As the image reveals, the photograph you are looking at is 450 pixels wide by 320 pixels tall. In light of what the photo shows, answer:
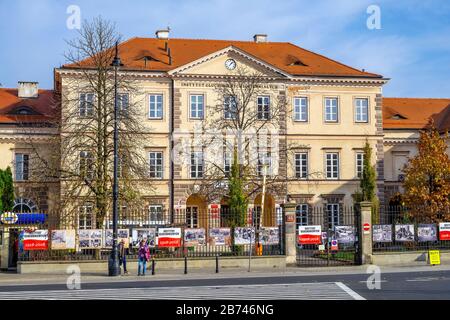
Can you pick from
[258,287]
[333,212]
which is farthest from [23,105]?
[258,287]

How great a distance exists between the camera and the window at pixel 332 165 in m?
48.4

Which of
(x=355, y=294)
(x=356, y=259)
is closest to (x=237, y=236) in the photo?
(x=356, y=259)

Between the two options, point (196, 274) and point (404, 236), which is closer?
point (196, 274)

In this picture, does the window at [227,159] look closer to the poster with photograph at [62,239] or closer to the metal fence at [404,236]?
the metal fence at [404,236]

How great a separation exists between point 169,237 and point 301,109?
24.3m

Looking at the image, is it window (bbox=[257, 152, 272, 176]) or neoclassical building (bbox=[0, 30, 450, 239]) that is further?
neoclassical building (bbox=[0, 30, 450, 239])

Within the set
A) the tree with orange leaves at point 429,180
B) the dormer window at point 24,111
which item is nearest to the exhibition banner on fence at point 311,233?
the tree with orange leaves at point 429,180

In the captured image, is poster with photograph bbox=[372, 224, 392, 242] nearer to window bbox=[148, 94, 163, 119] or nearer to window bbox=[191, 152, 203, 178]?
window bbox=[191, 152, 203, 178]

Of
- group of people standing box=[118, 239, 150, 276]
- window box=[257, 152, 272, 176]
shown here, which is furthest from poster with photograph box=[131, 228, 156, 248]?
window box=[257, 152, 272, 176]

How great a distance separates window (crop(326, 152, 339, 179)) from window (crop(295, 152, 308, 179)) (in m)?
1.84

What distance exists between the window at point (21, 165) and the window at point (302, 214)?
21.9 metres

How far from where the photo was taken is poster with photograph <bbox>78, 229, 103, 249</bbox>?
26656 millimetres

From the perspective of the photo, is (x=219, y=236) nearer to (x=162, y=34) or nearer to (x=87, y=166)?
(x=87, y=166)

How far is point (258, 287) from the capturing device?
62.3 ft
